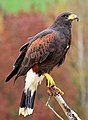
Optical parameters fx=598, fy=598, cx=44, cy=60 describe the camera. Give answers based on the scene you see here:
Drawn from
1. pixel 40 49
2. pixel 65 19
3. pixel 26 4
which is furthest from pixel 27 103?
pixel 26 4

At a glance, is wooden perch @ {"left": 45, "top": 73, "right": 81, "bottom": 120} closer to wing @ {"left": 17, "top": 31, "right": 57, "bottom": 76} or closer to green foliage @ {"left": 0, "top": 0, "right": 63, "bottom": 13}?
wing @ {"left": 17, "top": 31, "right": 57, "bottom": 76}

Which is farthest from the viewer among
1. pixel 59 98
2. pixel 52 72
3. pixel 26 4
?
pixel 26 4

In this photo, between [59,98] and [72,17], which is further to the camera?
[72,17]

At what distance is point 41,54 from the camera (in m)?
7.18

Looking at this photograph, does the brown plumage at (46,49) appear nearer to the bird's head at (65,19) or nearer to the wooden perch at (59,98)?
the bird's head at (65,19)

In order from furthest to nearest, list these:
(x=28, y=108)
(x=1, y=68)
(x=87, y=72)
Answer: (x=87, y=72), (x=1, y=68), (x=28, y=108)

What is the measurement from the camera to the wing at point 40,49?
23.2 ft

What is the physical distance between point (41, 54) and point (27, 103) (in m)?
0.64

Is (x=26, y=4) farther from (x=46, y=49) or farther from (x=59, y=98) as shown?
(x=59, y=98)

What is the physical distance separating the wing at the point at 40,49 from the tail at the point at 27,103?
0.27 m

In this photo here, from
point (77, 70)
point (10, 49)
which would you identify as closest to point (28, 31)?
point (10, 49)

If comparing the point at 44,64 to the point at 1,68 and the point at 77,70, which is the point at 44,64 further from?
the point at 77,70

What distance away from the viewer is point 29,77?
709 centimetres

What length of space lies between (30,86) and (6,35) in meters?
18.4
